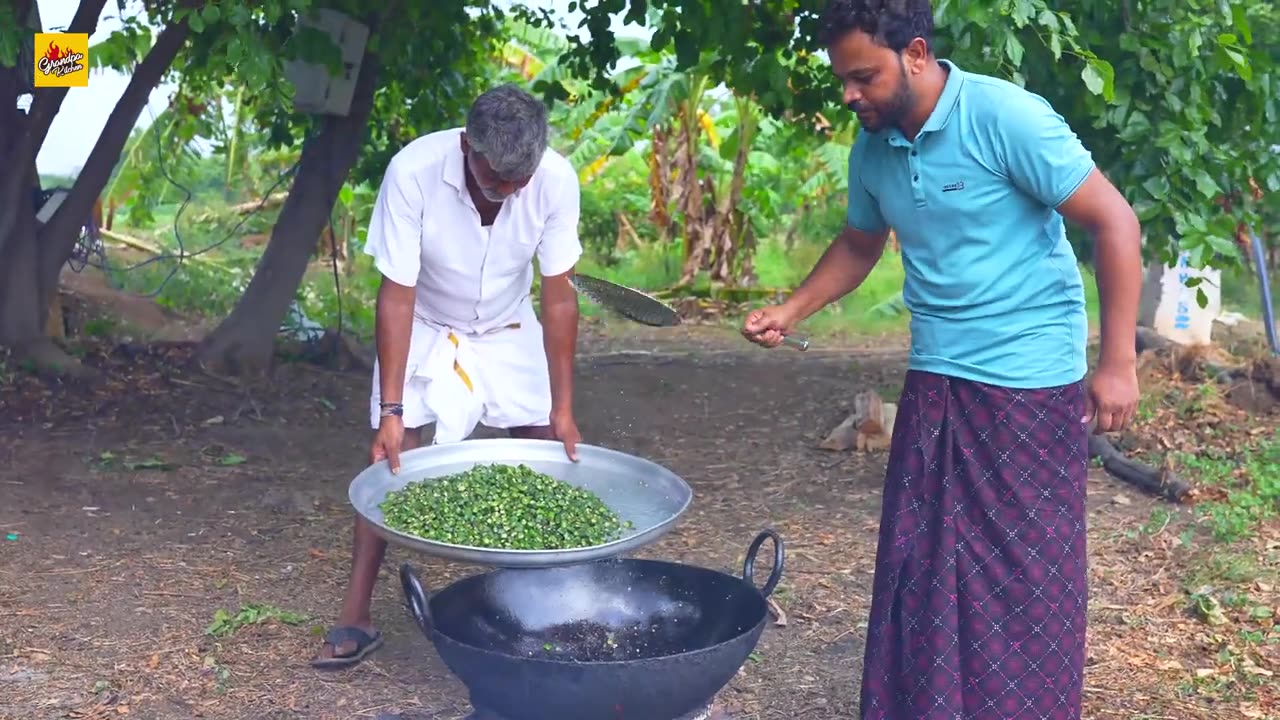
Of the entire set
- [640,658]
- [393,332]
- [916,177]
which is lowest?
[640,658]

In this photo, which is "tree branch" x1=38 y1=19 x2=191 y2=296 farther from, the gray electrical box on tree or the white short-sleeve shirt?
the white short-sleeve shirt

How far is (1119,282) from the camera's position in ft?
8.13

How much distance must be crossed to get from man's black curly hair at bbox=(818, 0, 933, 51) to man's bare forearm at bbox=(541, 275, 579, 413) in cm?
113

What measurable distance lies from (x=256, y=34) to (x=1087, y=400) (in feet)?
9.34

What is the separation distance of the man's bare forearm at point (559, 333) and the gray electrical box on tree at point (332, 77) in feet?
9.97

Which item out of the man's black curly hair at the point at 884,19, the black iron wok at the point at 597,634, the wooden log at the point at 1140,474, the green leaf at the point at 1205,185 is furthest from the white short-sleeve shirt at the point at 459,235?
the wooden log at the point at 1140,474

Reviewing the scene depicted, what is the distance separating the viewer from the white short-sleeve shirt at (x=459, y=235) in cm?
316

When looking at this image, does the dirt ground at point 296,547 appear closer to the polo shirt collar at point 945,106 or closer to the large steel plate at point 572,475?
the large steel plate at point 572,475

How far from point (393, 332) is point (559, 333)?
0.45 metres

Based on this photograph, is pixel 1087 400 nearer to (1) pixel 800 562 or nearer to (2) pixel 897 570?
(2) pixel 897 570

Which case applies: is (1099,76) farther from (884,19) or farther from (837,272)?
(884,19)

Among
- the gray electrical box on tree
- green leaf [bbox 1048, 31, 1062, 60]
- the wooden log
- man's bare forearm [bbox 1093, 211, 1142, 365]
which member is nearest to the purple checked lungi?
man's bare forearm [bbox 1093, 211, 1142, 365]

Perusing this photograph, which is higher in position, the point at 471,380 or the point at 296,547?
the point at 471,380

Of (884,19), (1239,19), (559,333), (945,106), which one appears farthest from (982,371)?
(1239,19)
